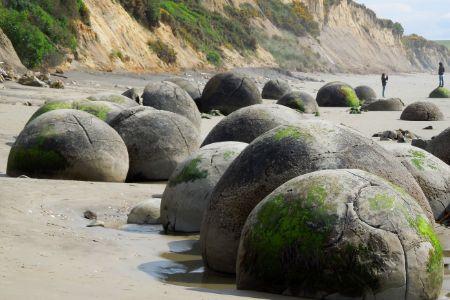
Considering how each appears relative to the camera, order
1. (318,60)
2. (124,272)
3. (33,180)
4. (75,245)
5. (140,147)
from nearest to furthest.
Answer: (124,272)
(75,245)
(33,180)
(140,147)
(318,60)

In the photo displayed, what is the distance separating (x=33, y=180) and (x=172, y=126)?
8.39 ft

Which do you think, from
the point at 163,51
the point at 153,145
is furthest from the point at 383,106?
the point at 163,51

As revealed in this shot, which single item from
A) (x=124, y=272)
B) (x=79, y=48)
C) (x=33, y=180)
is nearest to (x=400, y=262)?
(x=124, y=272)

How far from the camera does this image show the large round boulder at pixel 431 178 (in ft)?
30.1

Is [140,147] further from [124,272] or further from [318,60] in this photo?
[318,60]

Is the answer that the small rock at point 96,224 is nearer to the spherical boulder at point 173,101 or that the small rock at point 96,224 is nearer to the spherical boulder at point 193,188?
the spherical boulder at point 193,188

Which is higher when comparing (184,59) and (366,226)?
(366,226)

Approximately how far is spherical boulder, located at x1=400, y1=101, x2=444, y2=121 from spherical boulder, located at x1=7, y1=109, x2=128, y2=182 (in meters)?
14.8

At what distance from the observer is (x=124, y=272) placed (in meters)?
6.38

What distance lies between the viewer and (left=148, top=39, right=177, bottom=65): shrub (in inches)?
1793

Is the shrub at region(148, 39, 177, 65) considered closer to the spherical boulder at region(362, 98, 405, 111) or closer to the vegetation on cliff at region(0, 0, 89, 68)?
the vegetation on cliff at region(0, 0, 89, 68)

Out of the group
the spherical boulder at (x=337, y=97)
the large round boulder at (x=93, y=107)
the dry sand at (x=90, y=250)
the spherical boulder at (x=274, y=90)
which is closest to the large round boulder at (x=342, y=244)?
the dry sand at (x=90, y=250)

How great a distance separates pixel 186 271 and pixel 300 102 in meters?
19.8

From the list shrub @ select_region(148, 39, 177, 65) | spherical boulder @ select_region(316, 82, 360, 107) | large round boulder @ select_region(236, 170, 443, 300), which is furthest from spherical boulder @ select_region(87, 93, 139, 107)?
shrub @ select_region(148, 39, 177, 65)
